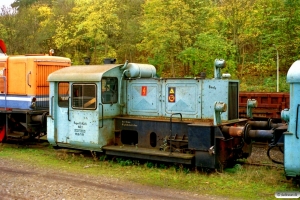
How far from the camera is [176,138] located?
9.09 m

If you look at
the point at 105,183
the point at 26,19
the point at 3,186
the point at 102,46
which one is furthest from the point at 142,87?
the point at 26,19

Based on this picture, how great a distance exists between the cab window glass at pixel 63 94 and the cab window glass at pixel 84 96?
34 centimetres

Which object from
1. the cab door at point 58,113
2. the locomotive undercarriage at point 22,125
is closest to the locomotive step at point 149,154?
the cab door at point 58,113

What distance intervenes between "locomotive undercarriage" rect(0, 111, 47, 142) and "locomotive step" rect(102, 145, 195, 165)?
3.42 meters

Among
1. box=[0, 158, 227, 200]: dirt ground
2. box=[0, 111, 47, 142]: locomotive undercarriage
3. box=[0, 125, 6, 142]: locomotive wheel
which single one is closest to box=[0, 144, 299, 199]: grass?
box=[0, 158, 227, 200]: dirt ground

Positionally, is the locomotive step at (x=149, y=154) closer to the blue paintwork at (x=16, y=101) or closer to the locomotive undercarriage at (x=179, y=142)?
the locomotive undercarriage at (x=179, y=142)

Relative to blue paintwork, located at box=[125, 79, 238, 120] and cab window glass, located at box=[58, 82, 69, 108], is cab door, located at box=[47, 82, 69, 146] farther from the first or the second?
blue paintwork, located at box=[125, 79, 238, 120]

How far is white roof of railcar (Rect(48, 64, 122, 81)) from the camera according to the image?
9.67m

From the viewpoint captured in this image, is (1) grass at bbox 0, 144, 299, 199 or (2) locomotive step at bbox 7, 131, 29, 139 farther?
(2) locomotive step at bbox 7, 131, 29, 139

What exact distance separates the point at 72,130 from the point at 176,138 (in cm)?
307

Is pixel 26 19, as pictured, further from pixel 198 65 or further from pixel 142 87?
pixel 142 87

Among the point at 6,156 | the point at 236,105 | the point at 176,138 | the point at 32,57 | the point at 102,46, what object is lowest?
the point at 6,156

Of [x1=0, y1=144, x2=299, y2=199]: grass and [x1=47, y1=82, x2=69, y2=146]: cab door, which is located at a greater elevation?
[x1=47, y1=82, x2=69, y2=146]: cab door

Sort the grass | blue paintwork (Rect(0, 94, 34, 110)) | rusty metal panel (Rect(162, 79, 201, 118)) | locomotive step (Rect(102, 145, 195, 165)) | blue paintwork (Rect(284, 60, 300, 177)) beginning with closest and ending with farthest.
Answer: blue paintwork (Rect(284, 60, 300, 177)), the grass, locomotive step (Rect(102, 145, 195, 165)), rusty metal panel (Rect(162, 79, 201, 118)), blue paintwork (Rect(0, 94, 34, 110))
